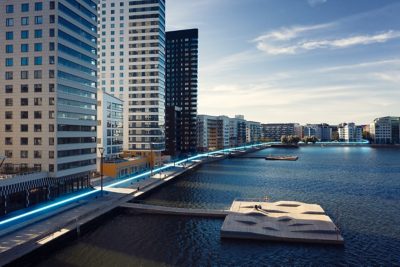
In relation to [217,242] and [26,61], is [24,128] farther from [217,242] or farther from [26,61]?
[217,242]

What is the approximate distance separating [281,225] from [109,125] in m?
74.9

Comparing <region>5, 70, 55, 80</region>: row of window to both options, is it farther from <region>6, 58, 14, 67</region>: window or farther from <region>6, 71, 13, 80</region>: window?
<region>6, 58, 14, 67</region>: window

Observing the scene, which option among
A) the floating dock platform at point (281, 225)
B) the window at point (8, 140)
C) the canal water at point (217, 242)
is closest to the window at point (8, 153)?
the window at point (8, 140)

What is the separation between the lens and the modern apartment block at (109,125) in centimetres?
10881

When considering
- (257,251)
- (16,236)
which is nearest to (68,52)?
(16,236)

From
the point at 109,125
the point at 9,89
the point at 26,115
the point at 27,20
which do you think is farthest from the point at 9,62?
the point at 109,125

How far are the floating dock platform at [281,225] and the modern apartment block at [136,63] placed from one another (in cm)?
8739

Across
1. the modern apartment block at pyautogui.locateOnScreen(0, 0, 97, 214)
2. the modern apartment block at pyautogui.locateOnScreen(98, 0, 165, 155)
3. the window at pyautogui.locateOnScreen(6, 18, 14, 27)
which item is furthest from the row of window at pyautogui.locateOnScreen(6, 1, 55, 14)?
the modern apartment block at pyautogui.locateOnScreen(98, 0, 165, 155)

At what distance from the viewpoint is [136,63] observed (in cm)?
14638

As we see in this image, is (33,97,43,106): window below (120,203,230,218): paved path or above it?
above

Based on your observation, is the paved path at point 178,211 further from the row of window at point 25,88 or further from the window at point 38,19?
the window at point 38,19

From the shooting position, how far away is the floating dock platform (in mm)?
49125

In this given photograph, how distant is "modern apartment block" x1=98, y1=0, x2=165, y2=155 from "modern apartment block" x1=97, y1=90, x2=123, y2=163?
75.5ft

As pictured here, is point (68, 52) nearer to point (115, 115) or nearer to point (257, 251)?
point (115, 115)
